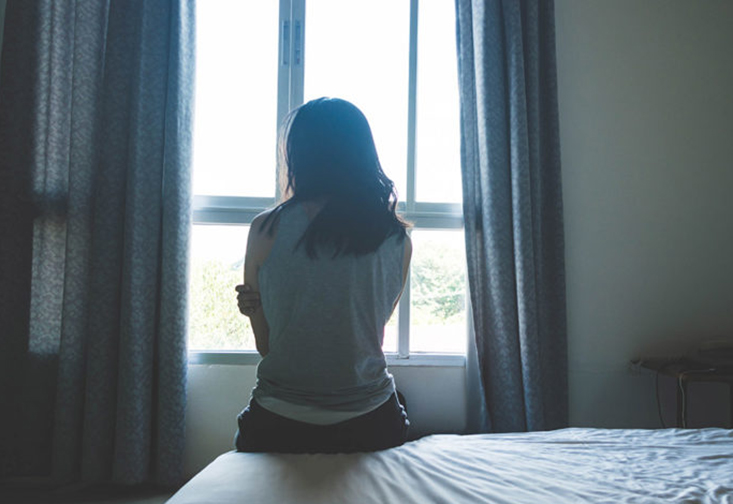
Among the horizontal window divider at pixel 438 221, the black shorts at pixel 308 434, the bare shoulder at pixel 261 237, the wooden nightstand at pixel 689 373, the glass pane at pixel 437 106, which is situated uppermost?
the glass pane at pixel 437 106

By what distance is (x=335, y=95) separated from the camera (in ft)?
6.66

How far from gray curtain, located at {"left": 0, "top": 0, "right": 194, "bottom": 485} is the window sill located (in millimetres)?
155

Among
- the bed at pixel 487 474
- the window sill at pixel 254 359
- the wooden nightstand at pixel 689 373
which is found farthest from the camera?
the window sill at pixel 254 359

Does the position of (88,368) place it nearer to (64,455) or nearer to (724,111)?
(64,455)

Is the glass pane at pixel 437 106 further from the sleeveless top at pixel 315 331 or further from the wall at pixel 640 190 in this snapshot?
the sleeveless top at pixel 315 331

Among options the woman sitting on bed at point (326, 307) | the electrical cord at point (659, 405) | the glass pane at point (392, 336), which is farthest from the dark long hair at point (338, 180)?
the electrical cord at point (659, 405)

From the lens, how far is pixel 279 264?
0.80 meters

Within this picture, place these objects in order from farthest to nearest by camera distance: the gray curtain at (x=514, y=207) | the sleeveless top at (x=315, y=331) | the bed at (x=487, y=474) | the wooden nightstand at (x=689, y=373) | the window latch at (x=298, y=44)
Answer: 1. the window latch at (x=298, y=44)
2. the gray curtain at (x=514, y=207)
3. the wooden nightstand at (x=689, y=373)
4. the sleeveless top at (x=315, y=331)
5. the bed at (x=487, y=474)

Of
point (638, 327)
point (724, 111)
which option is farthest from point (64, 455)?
point (724, 111)

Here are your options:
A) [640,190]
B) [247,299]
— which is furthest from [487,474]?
[640,190]

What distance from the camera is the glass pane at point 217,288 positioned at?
1965mm

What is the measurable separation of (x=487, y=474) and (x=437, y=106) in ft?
5.84

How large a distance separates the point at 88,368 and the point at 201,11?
68.2 inches

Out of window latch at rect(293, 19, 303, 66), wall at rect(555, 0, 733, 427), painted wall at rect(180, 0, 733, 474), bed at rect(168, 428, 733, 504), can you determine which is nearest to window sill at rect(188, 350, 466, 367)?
painted wall at rect(180, 0, 733, 474)
